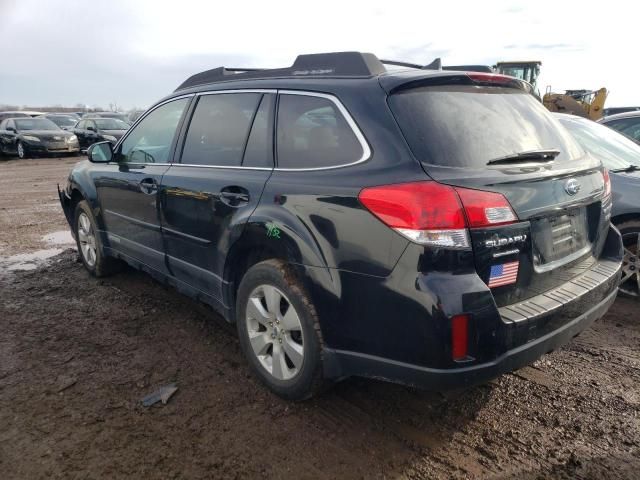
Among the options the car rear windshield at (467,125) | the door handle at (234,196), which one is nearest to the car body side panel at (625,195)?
the car rear windshield at (467,125)

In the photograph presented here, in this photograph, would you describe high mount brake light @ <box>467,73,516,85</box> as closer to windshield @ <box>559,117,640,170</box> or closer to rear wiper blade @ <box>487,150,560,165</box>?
rear wiper blade @ <box>487,150,560,165</box>

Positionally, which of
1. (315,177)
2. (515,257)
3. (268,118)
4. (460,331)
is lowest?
(460,331)

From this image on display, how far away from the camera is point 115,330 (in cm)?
395

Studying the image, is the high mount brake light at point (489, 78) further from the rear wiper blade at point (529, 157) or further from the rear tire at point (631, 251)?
the rear tire at point (631, 251)

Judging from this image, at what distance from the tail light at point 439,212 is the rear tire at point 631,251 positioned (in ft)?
8.86

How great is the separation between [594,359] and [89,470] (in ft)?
10.2

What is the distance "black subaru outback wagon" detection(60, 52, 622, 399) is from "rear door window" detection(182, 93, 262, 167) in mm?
15

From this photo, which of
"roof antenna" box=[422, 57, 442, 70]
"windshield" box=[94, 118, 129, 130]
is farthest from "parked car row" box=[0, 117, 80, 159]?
"roof antenna" box=[422, 57, 442, 70]

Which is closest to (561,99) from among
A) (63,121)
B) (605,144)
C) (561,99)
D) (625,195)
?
(561,99)

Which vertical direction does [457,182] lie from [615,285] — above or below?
above

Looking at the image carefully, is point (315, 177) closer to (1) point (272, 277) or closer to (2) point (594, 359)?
(1) point (272, 277)

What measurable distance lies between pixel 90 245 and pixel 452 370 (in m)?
4.23

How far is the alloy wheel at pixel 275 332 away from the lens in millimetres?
2777

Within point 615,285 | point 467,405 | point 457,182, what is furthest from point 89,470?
point 615,285
